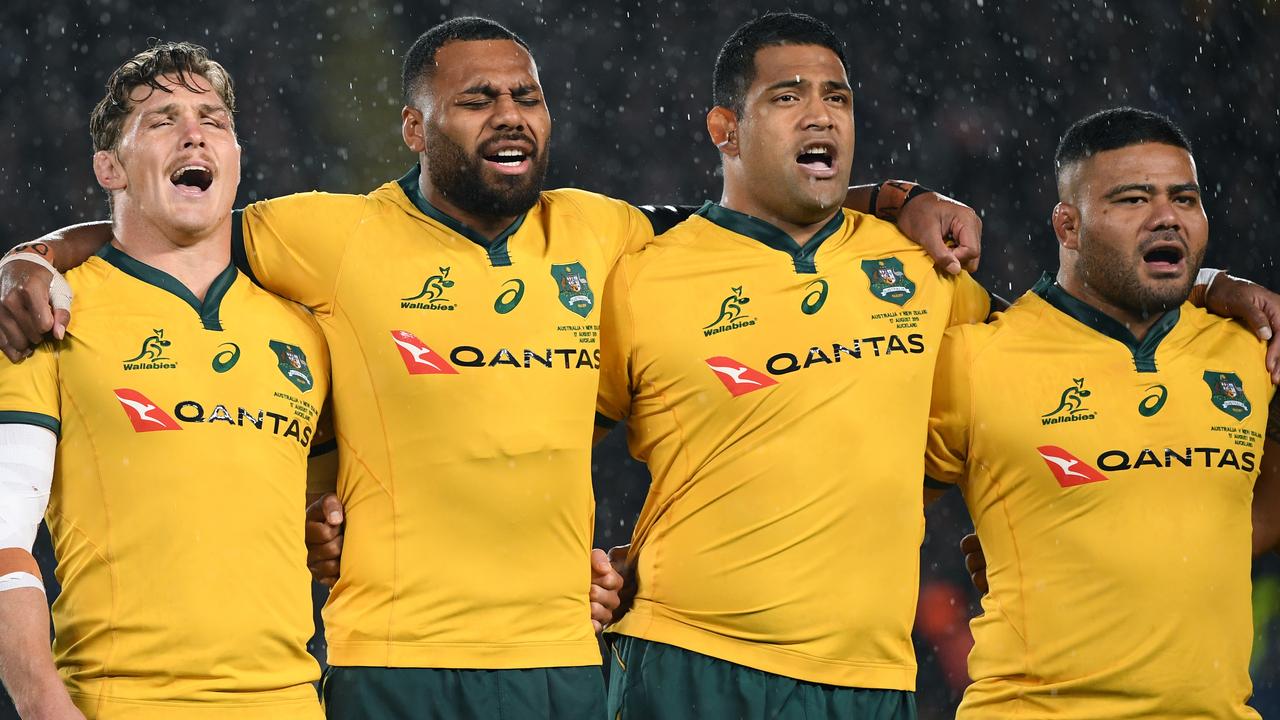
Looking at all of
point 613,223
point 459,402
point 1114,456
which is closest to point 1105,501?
point 1114,456

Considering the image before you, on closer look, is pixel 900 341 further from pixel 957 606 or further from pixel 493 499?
pixel 957 606

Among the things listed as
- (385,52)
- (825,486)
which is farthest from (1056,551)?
(385,52)

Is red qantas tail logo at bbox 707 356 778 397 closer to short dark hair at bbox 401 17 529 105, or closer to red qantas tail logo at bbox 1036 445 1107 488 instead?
red qantas tail logo at bbox 1036 445 1107 488

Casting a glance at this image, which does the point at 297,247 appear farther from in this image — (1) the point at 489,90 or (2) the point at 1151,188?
(2) the point at 1151,188

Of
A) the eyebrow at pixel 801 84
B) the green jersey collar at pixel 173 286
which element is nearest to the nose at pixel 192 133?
the green jersey collar at pixel 173 286

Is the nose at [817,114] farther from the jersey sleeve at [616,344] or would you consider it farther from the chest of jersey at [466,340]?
the chest of jersey at [466,340]

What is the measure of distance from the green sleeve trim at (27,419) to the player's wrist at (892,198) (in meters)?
2.16

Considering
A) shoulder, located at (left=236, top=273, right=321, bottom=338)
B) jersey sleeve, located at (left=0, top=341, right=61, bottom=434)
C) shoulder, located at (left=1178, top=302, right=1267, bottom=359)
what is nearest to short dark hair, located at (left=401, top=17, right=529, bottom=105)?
shoulder, located at (left=236, top=273, right=321, bottom=338)

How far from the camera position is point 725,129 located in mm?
4293

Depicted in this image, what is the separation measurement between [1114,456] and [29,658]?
2539 mm

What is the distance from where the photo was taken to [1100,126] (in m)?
4.27

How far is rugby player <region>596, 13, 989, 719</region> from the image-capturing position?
Result: 12.6ft

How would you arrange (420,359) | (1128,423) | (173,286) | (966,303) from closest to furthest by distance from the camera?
Answer: (173,286)
(420,359)
(1128,423)
(966,303)

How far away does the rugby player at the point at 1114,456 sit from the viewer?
3.92 m
